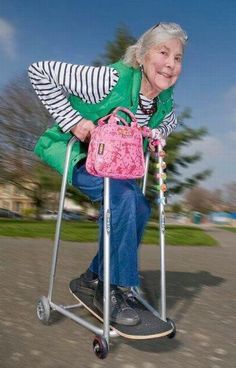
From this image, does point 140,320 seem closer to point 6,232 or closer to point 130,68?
point 130,68

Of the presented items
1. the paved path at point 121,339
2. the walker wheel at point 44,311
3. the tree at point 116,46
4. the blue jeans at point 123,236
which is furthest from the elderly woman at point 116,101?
the tree at point 116,46

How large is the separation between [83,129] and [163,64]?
67 centimetres

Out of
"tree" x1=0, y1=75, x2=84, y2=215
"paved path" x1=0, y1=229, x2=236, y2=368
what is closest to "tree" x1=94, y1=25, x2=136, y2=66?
"tree" x1=0, y1=75, x2=84, y2=215

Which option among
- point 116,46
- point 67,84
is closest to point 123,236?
point 67,84

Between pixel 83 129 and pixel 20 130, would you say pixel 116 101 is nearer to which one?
pixel 83 129

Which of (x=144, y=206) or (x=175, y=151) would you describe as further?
(x=175, y=151)

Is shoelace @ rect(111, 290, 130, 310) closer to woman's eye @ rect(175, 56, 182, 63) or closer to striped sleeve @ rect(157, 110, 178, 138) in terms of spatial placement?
striped sleeve @ rect(157, 110, 178, 138)

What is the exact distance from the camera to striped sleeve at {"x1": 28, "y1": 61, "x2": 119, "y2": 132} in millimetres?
2834

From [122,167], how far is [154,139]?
52 cm

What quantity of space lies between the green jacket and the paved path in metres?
1.03

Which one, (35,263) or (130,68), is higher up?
(130,68)

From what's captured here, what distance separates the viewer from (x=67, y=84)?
288 centimetres

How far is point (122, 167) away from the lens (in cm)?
260

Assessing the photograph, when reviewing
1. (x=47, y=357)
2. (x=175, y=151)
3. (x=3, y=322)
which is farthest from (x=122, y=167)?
(x=175, y=151)
